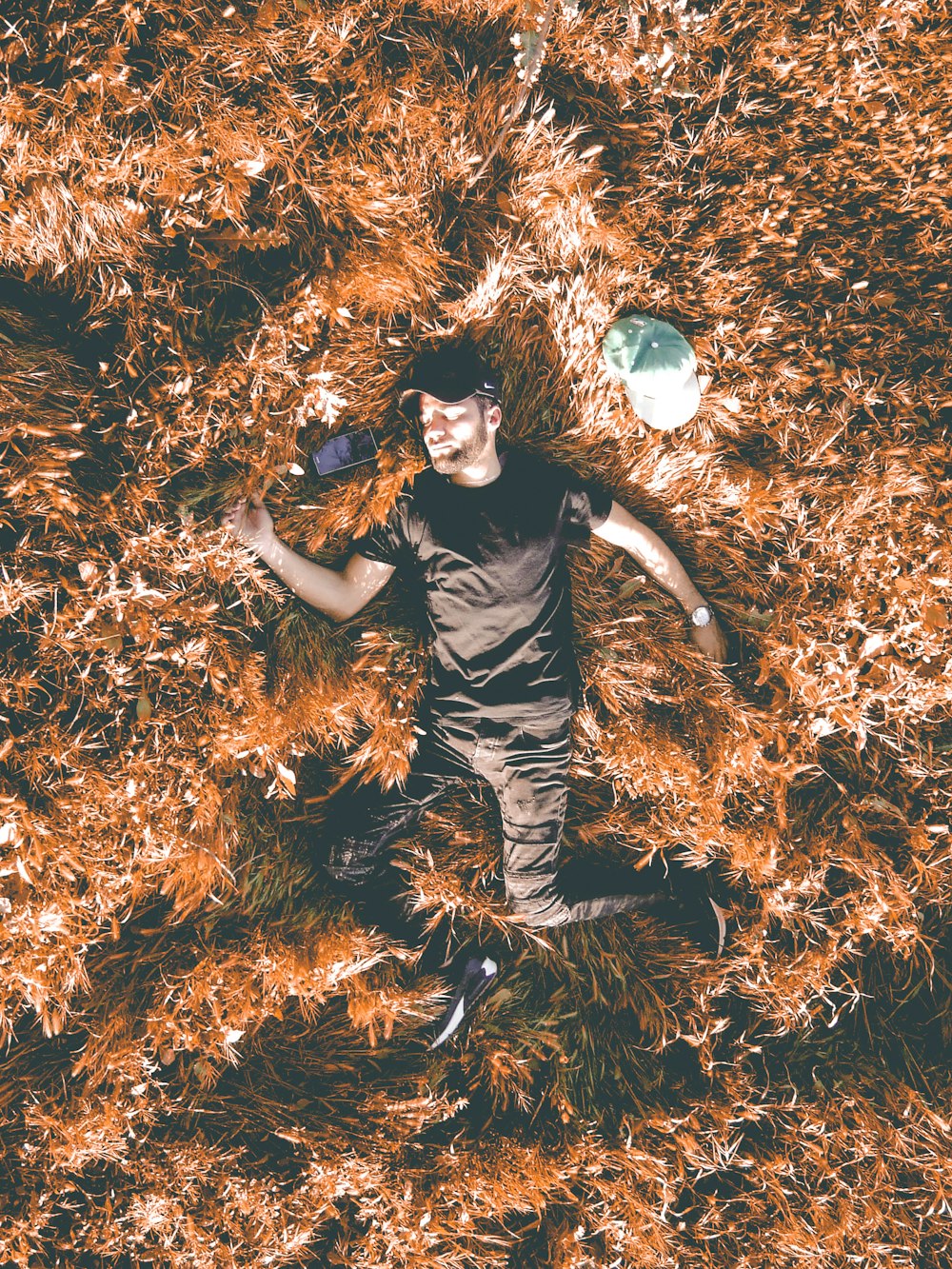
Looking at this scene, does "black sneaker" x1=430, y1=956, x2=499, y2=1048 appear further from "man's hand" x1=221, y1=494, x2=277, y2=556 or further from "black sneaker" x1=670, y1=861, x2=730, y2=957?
"man's hand" x1=221, y1=494, x2=277, y2=556

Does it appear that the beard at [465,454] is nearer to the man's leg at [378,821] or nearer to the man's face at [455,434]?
the man's face at [455,434]

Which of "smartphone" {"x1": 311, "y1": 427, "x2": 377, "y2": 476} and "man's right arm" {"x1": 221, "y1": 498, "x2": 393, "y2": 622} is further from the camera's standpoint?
"smartphone" {"x1": 311, "y1": 427, "x2": 377, "y2": 476}

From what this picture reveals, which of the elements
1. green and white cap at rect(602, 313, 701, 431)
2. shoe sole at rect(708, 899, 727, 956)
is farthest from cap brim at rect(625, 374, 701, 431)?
shoe sole at rect(708, 899, 727, 956)

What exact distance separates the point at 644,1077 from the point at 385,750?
199cm

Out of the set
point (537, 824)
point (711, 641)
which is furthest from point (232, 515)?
point (711, 641)

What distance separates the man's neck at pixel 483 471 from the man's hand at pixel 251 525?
0.83 metres

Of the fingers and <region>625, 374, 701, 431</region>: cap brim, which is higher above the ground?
<region>625, 374, 701, 431</region>: cap brim

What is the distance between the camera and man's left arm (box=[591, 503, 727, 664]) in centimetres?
313

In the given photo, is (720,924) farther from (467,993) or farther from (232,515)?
(232,515)

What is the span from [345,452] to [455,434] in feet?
1.93

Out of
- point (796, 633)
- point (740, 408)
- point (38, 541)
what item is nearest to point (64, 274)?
point (38, 541)

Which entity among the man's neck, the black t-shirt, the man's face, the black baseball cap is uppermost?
the black baseball cap

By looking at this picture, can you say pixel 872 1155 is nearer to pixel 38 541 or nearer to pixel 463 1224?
pixel 463 1224

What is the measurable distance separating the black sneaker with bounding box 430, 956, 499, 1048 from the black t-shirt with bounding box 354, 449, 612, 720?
1238 millimetres
